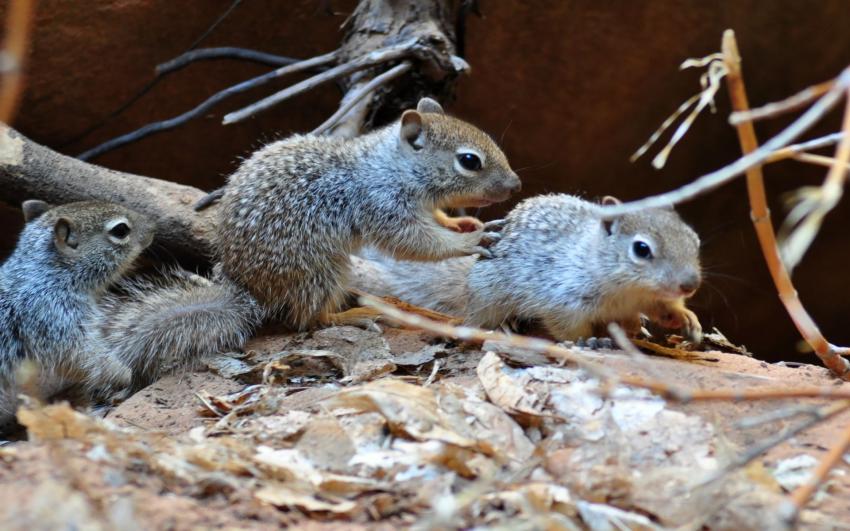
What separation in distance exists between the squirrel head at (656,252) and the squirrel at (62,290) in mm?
2532

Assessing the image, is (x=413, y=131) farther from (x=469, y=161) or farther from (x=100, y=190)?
(x=100, y=190)

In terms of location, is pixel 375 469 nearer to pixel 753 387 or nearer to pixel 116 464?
pixel 116 464

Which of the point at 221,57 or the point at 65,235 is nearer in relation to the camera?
the point at 65,235

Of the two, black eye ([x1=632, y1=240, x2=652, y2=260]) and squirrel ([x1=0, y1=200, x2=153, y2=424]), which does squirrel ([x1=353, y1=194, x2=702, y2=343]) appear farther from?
squirrel ([x1=0, y1=200, x2=153, y2=424])

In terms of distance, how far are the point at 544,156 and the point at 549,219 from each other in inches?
96.3

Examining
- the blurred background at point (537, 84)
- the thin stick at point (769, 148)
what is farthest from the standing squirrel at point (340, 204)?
the thin stick at point (769, 148)

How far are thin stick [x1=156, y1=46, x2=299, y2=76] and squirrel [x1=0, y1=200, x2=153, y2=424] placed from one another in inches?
44.6

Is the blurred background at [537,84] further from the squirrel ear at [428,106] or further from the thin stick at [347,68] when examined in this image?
the squirrel ear at [428,106]

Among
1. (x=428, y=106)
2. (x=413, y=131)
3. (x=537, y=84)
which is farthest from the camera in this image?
(x=537, y=84)

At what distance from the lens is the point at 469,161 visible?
16.7 feet

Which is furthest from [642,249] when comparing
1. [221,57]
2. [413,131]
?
[221,57]

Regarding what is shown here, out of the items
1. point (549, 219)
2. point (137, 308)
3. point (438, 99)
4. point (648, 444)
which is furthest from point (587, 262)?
point (137, 308)

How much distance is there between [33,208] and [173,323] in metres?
1.06

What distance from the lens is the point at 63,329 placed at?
15.0 ft
